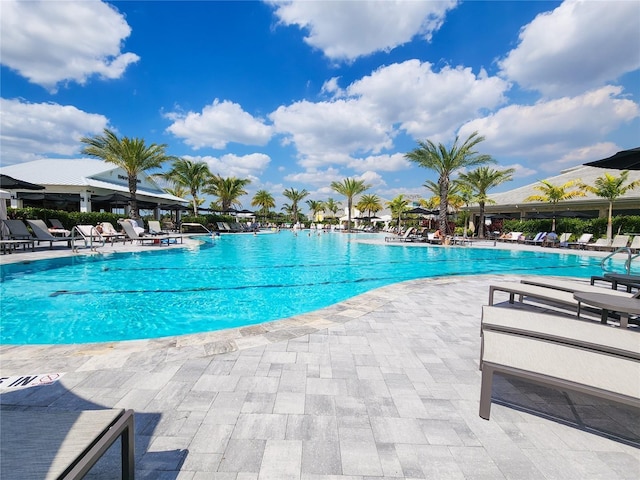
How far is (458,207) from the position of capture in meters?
32.7

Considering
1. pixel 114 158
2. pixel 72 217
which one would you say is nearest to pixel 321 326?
pixel 72 217

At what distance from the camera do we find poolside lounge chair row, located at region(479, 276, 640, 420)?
73.2 inches

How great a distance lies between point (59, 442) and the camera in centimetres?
108

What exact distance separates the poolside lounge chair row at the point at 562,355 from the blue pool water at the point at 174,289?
4.07m

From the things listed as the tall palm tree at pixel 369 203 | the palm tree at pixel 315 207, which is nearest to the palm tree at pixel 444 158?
the tall palm tree at pixel 369 203

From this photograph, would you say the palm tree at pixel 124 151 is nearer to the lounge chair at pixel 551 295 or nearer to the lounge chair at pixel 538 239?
the lounge chair at pixel 551 295

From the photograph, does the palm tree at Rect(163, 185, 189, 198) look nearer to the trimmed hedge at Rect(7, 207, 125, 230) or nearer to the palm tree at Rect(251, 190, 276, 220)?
the palm tree at Rect(251, 190, 276, 220)

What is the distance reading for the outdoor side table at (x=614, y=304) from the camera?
2.91m

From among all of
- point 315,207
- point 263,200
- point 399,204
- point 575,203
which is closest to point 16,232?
point 575,203

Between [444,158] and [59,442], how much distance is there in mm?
21451

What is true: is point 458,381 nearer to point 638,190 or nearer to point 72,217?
point 72,217

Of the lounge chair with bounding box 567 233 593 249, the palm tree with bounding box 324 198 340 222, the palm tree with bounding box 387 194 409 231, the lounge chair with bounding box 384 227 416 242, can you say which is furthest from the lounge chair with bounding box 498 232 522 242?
the palm tree with bounding box 324 198 340 222

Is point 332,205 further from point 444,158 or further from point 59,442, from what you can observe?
point 59,442

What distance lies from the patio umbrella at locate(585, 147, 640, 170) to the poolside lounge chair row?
2.15 metres
